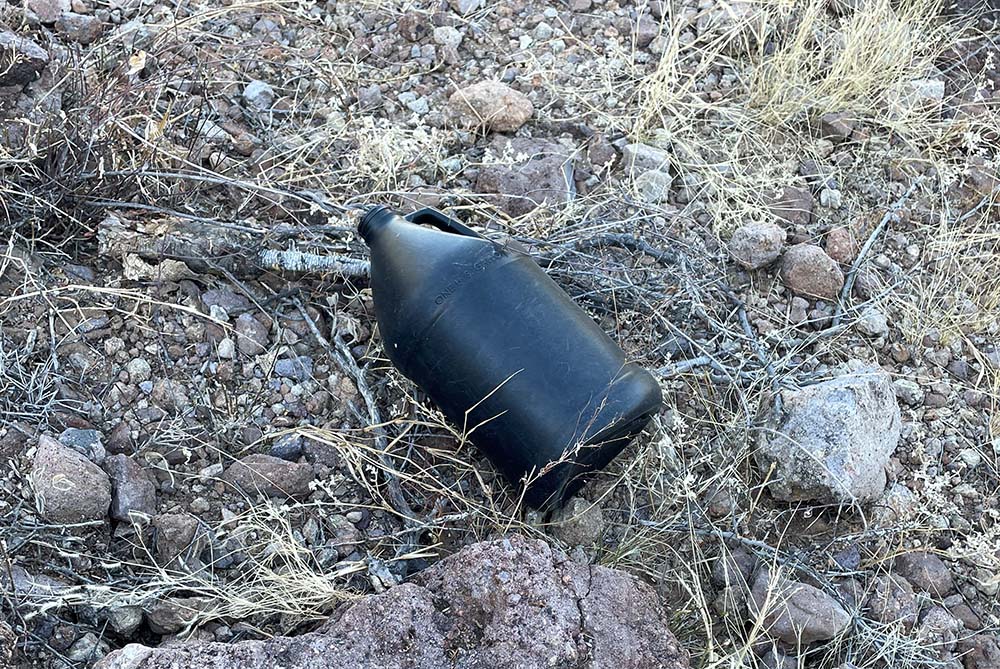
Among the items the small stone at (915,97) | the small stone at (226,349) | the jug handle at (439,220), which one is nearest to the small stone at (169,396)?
the small stone at (226,349)

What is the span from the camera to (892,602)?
2.36 m

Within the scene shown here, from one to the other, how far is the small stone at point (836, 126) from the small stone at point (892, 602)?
1.60m

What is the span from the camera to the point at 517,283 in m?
2.27

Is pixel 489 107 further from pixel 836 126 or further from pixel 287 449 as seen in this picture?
pixel 287 449

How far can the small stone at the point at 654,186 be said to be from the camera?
309 cm

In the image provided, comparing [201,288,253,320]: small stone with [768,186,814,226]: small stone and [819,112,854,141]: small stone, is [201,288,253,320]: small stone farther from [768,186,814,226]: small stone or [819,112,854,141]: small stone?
[819,112,854,141]: small stone

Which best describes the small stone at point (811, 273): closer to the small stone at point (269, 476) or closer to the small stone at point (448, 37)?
the small stone at point (448, 37)

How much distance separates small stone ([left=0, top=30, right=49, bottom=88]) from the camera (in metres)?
2.84

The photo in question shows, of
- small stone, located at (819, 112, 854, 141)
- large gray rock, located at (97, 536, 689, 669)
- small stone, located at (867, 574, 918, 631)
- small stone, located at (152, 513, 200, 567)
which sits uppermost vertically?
small stone, located at (819, 112, 854, 141)

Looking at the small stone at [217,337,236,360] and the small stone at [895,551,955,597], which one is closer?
the small stone at [895,551,955,597]

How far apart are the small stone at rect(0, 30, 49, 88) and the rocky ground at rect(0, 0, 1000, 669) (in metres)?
0.01

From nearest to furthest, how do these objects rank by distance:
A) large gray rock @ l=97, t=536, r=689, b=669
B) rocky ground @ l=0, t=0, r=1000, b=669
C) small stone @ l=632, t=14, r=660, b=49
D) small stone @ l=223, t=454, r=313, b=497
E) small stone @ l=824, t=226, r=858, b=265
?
large gray rock @ l=97, t=536, r=689, b=669 < rocky ground @ l=0, t=0, r=1000, b=669 < small stone @ l=223, t=454, r=313, b=497 < small stone @ l=824, t=226, r=858, b=265 < small stone @ l=632, t=14, r=660, b=49

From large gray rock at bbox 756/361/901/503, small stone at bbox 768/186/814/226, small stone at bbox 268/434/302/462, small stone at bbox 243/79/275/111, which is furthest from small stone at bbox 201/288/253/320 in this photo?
small stone at bbox 768/186/814/226

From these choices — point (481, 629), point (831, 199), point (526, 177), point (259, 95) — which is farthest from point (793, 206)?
point (481, 629)
